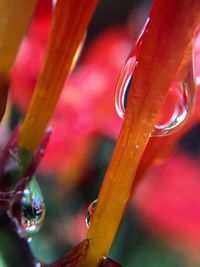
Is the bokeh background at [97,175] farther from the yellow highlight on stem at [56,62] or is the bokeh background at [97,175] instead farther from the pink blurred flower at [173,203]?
the yellow highlight on stem at [56,62]

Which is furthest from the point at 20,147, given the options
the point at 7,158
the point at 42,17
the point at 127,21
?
the point at 127,21

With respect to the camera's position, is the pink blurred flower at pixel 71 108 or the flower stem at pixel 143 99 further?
the pink blurred flower at pixel 71 108

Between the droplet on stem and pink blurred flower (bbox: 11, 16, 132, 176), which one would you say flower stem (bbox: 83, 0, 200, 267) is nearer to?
the droplet on stem

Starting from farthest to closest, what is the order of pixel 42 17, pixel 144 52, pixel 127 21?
pixel 127 21 → pixel 42 17 → pixel 144 52

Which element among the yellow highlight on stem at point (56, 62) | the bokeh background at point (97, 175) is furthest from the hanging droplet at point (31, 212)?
the bokeh background at point (97, 175)

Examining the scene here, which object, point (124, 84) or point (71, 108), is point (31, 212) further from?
point (71, 108)

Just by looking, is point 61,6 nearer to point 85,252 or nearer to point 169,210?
point 85,252

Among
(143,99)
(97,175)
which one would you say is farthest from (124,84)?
(97,175)
